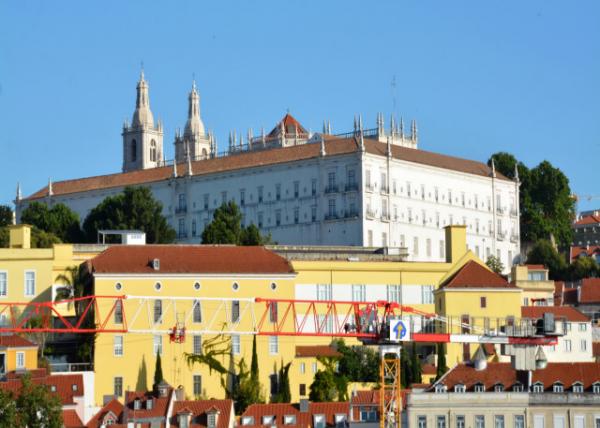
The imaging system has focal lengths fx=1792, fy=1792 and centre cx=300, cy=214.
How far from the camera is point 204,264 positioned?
111000 mm

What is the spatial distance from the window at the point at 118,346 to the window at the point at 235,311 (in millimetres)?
7092

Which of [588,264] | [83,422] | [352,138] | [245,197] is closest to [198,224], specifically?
[245,197]

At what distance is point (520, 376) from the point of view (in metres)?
93.8

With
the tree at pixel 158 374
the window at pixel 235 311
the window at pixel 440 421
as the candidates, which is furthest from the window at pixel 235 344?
the window at pixel 440 421

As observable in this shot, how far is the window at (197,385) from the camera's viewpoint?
105375mm

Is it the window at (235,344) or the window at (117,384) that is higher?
the window at (235,344)

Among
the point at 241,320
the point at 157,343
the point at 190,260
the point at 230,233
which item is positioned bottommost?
the point at 157,343

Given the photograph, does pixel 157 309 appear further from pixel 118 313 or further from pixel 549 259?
pixel 549 259

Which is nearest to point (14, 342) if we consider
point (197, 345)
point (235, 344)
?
point (197, 345)

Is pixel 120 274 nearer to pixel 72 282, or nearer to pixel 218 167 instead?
pixel 72 282

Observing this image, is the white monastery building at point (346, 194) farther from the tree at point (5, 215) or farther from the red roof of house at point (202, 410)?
the red roof of house at point (202, 410)

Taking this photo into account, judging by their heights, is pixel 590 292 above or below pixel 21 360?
above

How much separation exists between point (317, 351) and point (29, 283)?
19.2m

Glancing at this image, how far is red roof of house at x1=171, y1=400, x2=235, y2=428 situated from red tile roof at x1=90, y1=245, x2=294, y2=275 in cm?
1415
